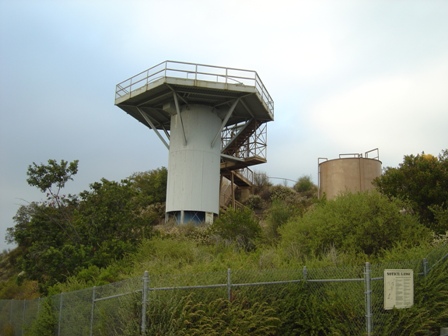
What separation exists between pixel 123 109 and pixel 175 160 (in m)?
6.09

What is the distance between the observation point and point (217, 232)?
2723 cm

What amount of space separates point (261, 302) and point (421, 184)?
13.6 metres

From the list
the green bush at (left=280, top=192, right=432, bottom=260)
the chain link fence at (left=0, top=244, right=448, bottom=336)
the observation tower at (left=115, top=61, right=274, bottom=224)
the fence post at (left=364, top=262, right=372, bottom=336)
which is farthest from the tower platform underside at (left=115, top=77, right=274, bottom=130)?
the fence post at (left=364, top=262, right=372, bottom=336)

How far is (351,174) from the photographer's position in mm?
31094

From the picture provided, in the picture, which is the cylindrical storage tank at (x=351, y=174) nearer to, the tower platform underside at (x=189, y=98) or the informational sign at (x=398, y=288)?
the tower platform underside at (x=189, y=98)

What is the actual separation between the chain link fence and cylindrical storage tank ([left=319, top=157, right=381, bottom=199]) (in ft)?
60.4

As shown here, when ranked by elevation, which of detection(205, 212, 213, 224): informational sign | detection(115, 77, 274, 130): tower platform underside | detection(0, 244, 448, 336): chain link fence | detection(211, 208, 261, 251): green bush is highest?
detection(115, 77, 274, 130): tower platform underside

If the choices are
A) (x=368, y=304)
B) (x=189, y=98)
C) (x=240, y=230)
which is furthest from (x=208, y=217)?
(x=368, y=304)

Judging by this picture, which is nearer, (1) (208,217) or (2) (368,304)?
(2) (368,304)

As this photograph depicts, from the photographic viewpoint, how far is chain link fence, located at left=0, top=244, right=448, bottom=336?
35.8 feet

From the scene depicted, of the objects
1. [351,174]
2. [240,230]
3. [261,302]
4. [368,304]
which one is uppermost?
[351,174]

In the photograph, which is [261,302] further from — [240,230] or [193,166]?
[193,166]

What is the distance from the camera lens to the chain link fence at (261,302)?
1091 centimetres

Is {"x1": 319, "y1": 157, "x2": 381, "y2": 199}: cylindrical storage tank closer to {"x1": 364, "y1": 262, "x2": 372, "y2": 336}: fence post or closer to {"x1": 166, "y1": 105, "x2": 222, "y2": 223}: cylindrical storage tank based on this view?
{"x1": 166, "y1": 105, "x2": 222, "y2": 223}: cylindrical storage tank
